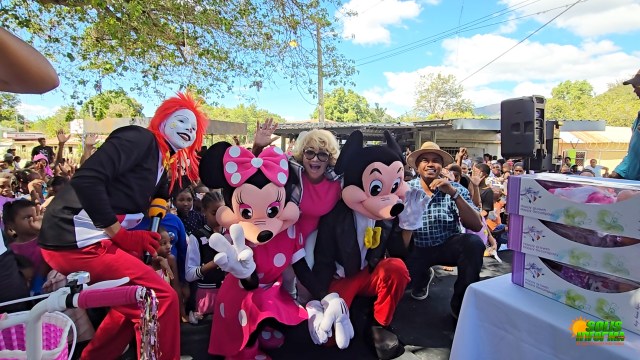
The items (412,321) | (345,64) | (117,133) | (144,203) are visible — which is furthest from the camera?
(345,64)

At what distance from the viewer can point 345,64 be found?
6574mm

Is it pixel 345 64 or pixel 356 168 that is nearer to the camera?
pixel 356 168

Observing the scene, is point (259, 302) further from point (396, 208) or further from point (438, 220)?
point (438, 220)

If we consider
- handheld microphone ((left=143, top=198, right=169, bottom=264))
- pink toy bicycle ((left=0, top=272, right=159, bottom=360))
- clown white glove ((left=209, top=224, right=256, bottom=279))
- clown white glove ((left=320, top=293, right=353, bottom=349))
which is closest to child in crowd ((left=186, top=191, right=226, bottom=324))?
handheld microphone ((left=143, top=198, right=169, bottom=264))

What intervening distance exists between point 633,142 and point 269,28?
4.64 meters

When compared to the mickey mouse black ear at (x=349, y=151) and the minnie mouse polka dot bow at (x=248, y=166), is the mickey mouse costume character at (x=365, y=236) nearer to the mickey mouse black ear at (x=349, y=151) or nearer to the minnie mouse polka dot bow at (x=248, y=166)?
the mickey mouse black ear at (x=349, y=151)

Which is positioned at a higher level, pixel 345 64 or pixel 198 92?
pixel 345 64

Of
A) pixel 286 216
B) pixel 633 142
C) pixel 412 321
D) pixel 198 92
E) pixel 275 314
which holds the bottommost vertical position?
pixel 412 321

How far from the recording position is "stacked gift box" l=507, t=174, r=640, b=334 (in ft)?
4.17

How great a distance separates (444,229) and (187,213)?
2.40 metres

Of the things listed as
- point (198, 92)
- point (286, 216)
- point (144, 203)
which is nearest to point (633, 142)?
point (286, 216)

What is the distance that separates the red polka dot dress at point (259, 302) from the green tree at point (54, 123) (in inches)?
227

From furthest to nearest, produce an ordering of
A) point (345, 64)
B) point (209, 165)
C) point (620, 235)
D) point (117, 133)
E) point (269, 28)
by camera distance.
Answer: point (345, 64) → point (269, 28) → point (209, 165) → point (117, 133) → point (620, 235)

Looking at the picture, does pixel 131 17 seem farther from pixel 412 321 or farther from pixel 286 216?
pixel 412 321
